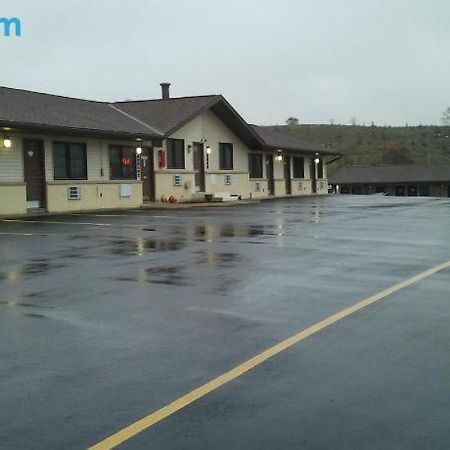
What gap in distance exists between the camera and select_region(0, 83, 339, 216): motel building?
25.0 m

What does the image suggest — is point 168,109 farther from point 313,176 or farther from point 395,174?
point 395,174

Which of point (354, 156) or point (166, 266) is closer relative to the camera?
point (166, 266)

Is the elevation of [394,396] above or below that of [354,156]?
below

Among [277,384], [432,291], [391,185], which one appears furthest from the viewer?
[391,185]

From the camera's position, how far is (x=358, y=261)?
11.0m

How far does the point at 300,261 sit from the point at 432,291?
3051 millimetres

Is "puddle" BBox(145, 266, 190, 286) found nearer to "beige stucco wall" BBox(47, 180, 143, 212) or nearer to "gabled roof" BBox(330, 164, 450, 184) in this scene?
"beige stucco wall" BBox(47, 180, 143, 212)

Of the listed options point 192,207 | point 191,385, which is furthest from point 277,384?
point 192,207

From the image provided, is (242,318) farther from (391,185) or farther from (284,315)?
(391,185)

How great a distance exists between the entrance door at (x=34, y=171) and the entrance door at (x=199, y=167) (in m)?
11.4

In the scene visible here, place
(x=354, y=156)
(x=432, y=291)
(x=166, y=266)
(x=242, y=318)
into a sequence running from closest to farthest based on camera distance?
(x=242, y=318), (x=432, y=291), (x=166, y=266), (x=354, y=156)

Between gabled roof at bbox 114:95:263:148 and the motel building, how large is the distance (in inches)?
2.0

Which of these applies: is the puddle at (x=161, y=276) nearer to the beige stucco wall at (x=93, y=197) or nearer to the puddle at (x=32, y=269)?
the puddle at (x=32, y=269)

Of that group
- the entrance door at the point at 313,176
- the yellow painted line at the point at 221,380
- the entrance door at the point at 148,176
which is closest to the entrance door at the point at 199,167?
the entrance door at the point at 148,176
